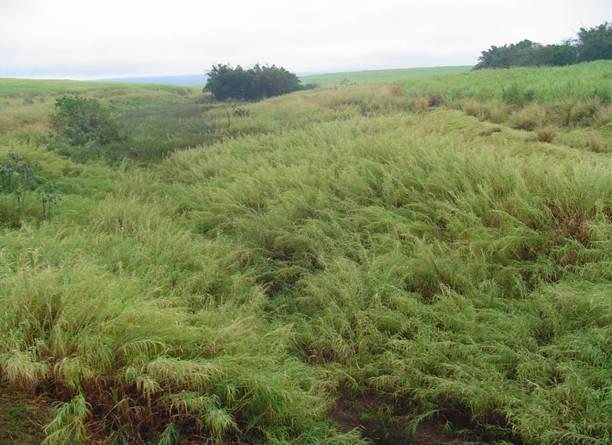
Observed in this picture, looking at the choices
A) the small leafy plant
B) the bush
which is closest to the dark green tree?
the bush

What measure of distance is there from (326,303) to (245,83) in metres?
29.1

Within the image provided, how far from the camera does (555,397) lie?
278 cm

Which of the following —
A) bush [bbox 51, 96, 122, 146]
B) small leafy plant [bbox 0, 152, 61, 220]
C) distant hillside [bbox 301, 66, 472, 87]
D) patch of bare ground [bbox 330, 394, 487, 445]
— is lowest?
patch of bare ground [bbox 330, 394, 487, 445]

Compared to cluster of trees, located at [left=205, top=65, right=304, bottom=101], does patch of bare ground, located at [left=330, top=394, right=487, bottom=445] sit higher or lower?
lower

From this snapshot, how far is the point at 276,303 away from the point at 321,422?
1.82 m

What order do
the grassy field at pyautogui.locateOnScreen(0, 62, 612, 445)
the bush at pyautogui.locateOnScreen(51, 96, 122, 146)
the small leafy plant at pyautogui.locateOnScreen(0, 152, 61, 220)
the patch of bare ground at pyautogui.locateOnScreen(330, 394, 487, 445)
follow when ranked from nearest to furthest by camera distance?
the grassy field at pyautogui.locateOnScreen(0, 62, 612, 445)
the patch of bare ground at pyautogui.locateOnScreen(330, 394, 487, 445)
the small leafy plant at pyautogui.locateOnScreen(0, 152, 61, 220)
the bush at pyautogui.locateOnScreen(51, 96, 122, 146)

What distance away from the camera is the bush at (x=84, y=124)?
38.0 ft

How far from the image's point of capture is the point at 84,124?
12.1 metres

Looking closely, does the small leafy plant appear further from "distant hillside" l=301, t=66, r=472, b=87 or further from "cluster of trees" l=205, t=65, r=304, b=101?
"distant hillside" l=301, t=66, r=472, b=87

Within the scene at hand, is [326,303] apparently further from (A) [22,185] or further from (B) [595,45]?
(B) [595,45]

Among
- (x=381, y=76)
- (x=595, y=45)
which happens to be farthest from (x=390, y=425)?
(x=381, y=76)

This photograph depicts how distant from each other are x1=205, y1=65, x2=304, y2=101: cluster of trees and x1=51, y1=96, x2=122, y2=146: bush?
18701 mm

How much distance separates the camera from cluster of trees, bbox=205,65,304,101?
3102cm

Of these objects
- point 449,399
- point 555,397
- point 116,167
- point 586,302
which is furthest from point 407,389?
point 116,167
